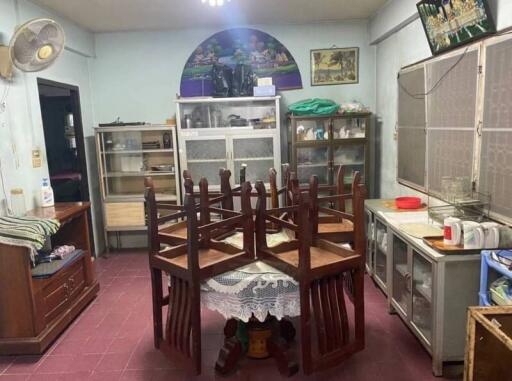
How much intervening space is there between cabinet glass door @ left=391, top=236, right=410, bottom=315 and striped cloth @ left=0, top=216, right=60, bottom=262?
8.35 ft

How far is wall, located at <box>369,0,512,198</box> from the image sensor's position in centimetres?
359

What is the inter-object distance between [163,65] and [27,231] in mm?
2860

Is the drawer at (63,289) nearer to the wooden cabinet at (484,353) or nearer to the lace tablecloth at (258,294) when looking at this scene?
the lace tablecloth at (258,294)

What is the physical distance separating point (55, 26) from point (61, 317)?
2.26 meters

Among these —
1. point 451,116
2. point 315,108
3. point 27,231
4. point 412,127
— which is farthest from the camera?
point 315,108

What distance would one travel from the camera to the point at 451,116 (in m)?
2.99

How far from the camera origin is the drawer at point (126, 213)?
15.9 ft

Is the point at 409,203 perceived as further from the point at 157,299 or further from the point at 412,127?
the point at 157,299

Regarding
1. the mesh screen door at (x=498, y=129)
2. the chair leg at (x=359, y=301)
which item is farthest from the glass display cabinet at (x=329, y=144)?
the chair leg at (x=359, y=301)

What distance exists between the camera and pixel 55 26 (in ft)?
10.4

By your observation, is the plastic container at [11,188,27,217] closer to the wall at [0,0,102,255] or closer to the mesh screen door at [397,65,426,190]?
the wall at [0,0,102,255]

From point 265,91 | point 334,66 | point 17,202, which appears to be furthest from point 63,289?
point 334,66

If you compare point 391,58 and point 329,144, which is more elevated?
point 391,58

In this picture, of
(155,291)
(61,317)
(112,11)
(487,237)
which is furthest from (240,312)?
(112,11)
